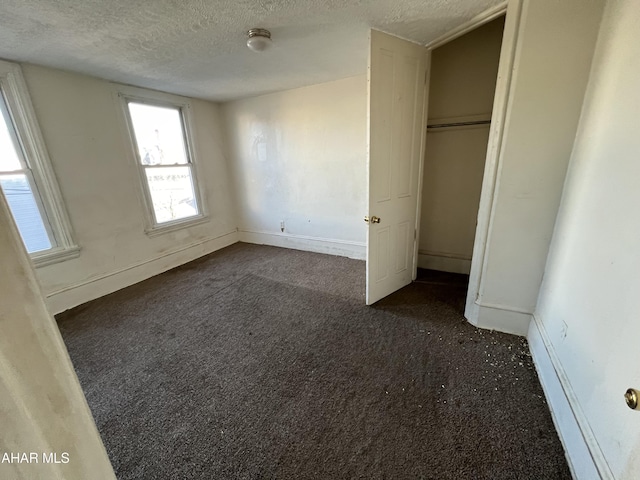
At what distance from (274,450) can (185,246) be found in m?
3.19

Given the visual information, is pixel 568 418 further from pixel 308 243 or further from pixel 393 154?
pixel 308 243

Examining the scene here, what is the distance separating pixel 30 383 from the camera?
0.42 meters

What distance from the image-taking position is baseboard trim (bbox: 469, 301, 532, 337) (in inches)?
78.8

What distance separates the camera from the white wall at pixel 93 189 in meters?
2.51

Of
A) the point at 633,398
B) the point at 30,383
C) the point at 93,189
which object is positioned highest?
the point at 93,189

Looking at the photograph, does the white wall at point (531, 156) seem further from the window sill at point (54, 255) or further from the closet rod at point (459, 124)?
the window sill at point (54, 255)

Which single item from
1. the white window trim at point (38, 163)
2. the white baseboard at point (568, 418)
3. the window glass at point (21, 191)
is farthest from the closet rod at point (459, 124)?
the window glass at point (21, 191)

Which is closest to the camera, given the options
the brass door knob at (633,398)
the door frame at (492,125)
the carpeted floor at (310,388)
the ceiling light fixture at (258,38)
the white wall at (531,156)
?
the brass door knob at (633,398)

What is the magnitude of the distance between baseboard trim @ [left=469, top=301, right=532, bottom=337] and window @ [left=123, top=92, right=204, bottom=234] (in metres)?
3.72

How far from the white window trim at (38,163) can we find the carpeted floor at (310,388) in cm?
63

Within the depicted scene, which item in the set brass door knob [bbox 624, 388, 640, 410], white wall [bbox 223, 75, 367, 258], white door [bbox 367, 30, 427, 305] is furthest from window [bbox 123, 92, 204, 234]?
brass door knob [bbox 624, 388, 640, 410]

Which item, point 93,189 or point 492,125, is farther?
point 93,189

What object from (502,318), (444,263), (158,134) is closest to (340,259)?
(444,263)

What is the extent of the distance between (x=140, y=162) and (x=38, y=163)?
0.92 m
